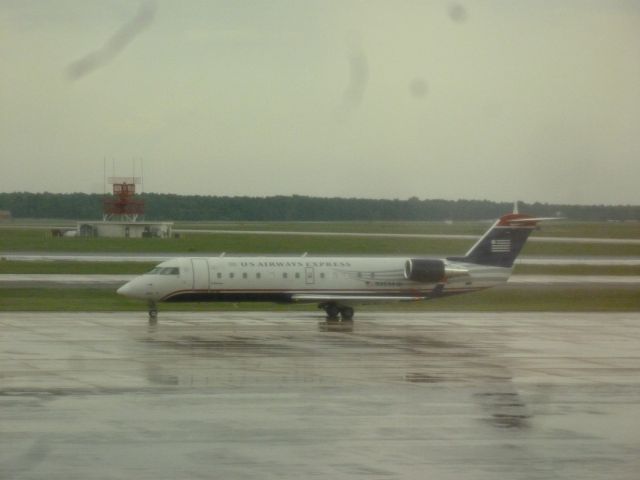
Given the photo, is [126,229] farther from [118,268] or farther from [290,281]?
[290,281]

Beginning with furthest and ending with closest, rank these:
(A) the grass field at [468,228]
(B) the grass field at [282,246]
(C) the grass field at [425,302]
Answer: (A) the grass field at [468,228], (B) the grass field at [282,246], (C) the grass field at [425,302]

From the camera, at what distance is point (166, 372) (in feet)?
80.8

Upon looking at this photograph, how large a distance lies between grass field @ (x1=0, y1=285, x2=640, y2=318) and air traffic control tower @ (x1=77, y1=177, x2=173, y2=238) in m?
66.4

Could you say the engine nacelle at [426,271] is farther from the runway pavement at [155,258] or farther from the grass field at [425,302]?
the runway pavement at [155,258]

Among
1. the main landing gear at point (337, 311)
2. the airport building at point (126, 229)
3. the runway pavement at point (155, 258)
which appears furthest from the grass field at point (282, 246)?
the main landing gear at point (337, 311)

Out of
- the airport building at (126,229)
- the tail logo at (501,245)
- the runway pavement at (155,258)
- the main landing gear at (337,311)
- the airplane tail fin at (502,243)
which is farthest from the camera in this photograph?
the airport building at (126,229)

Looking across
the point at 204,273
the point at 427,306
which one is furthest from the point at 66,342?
the point at 427,306

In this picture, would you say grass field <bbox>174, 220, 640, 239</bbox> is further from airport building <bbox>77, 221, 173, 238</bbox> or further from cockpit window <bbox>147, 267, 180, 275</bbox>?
cockpit window <bbox>147, 267, 180, 275</bbox>

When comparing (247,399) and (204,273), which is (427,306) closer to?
(204,273)

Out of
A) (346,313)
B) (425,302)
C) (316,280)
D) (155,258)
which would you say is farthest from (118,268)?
(346,313)

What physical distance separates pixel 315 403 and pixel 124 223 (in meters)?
101

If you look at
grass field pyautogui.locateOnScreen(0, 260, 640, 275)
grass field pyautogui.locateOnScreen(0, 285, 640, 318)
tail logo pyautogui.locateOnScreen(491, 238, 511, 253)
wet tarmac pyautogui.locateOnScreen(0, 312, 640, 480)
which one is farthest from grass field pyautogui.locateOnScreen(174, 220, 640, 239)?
wet tarmac pyautogui.locateOnScreen(0, 312, 640, 480)

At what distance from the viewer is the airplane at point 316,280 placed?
3991 centimetres

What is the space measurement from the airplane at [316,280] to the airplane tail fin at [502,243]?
0.07 meters
